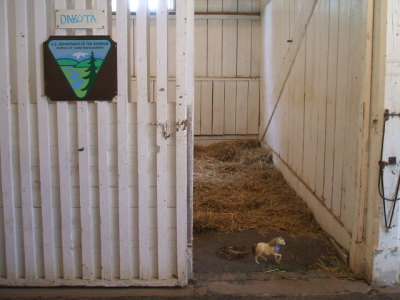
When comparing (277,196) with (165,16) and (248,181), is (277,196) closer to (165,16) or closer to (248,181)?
(248,181)

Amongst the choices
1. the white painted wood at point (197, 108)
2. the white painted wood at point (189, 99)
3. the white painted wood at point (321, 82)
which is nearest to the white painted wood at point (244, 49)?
the white painted wood at point (197, 108)

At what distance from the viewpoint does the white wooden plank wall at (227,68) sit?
29.9 feet

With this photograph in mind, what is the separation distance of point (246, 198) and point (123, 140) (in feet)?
9.38

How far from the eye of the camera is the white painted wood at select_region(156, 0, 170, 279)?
2938 mm

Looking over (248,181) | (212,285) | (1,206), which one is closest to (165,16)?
(1,206)

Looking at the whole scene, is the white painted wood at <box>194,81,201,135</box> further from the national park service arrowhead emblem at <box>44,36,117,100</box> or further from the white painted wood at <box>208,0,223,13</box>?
the national park service arrowhead emblem at <box>44,36,117,100</box>

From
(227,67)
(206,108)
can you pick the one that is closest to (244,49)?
(227,67)

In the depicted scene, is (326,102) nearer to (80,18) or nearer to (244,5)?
(80,18)

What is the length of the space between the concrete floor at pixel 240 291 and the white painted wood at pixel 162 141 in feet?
0.72

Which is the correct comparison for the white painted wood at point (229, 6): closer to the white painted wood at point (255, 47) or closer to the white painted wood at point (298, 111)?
the white painted wood at point (255, 47)

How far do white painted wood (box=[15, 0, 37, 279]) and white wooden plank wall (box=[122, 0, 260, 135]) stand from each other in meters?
6.19

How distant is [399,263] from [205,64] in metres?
6.71

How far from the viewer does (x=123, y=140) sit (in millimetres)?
3021

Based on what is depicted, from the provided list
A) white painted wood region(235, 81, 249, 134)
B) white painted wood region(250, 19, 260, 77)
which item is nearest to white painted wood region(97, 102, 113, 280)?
white painted wood region(235, 81, 249, 134)
